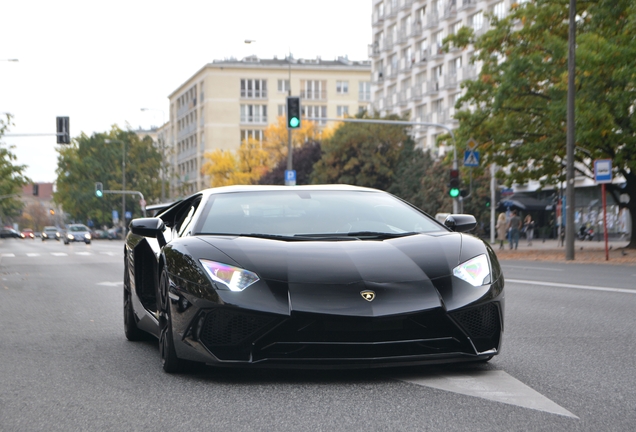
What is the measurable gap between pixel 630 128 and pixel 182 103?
350ft

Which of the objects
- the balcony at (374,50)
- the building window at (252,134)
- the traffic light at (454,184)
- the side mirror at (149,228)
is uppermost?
the balcony at (374,50)

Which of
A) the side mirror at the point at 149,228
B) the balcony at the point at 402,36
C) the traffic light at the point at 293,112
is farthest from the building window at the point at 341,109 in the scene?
the side mirror at the point at 149,228

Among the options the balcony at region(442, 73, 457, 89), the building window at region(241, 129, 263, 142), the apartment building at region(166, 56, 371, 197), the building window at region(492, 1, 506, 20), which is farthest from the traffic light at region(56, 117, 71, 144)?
the building window at region(241, 129, 263, 142)

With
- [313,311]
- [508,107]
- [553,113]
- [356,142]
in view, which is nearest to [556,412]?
[313,311]

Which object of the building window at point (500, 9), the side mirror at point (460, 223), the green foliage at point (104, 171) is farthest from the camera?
the green foliage at point (104, 171)

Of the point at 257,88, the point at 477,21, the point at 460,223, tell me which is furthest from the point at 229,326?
the point at 257,88

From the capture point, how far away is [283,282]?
5.12 meters

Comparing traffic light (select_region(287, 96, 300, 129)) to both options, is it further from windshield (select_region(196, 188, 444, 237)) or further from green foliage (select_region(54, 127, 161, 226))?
green foliage (select_region(54, 127, 161, 226))

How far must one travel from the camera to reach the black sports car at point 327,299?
5.04 meters

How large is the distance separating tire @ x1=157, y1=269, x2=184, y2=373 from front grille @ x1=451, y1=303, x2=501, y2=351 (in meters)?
1.68

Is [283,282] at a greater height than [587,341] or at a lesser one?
greater

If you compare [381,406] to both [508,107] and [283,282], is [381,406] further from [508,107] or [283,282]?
[508,107]

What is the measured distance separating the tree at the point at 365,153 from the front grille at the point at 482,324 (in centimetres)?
6134

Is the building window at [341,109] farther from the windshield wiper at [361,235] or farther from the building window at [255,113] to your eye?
the windshield wiper at [361,235]
